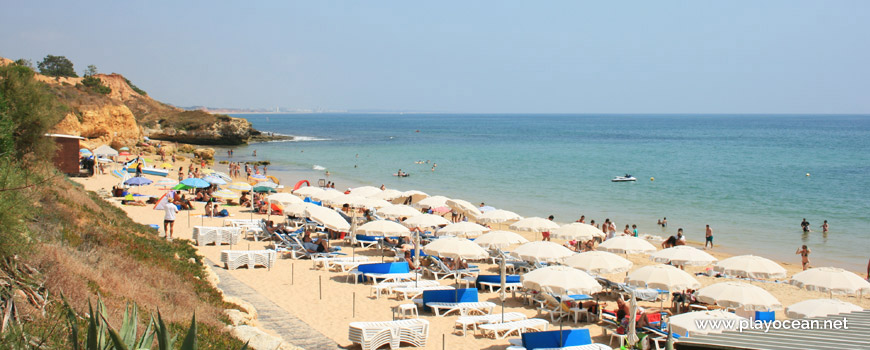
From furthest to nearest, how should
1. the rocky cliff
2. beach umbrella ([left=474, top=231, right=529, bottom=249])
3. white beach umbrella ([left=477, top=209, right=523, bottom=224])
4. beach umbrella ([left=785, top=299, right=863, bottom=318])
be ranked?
the rocky cliff, white beach umbrella ([left=477, top=209, right=523, bottom=224]), beach umbrella ([left=474, top=231, right=529, bottom=249]), beach umbrella ([left=785, top=299, right=863, bottom=318])

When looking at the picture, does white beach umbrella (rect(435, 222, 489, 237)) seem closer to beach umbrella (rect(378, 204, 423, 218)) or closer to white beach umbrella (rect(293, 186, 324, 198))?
beach umbrella (rect(378, 204, 423, 218))

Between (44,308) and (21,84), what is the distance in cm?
925

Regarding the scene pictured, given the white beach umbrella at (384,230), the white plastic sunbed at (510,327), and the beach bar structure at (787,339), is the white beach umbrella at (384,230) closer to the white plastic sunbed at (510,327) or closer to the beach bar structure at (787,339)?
the white plastic sunbed at (510,327)

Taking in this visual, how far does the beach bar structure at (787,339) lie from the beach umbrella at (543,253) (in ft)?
26.2

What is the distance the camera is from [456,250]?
14.0 meters

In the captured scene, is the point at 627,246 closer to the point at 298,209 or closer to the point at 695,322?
the point at 695,322

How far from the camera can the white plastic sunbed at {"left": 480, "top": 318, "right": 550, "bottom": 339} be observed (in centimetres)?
1065

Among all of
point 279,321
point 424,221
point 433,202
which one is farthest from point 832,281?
point 433,202

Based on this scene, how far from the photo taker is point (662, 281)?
11.7 meters

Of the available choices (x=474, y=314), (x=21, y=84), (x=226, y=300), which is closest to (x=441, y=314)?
(x=474, y=314)

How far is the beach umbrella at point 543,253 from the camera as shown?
540 inches

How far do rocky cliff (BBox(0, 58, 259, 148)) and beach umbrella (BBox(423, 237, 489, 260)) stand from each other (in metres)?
27.2

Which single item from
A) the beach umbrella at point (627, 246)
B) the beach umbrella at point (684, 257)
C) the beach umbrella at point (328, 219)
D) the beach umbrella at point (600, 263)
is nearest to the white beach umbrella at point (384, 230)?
the beach umbrella at point (328, 219)

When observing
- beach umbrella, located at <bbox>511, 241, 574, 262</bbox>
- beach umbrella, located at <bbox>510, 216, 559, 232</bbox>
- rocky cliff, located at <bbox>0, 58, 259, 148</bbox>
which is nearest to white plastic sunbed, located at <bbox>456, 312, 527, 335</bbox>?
beach umbrella, located at <bbox>511, 241, 574, 262</bbox>
